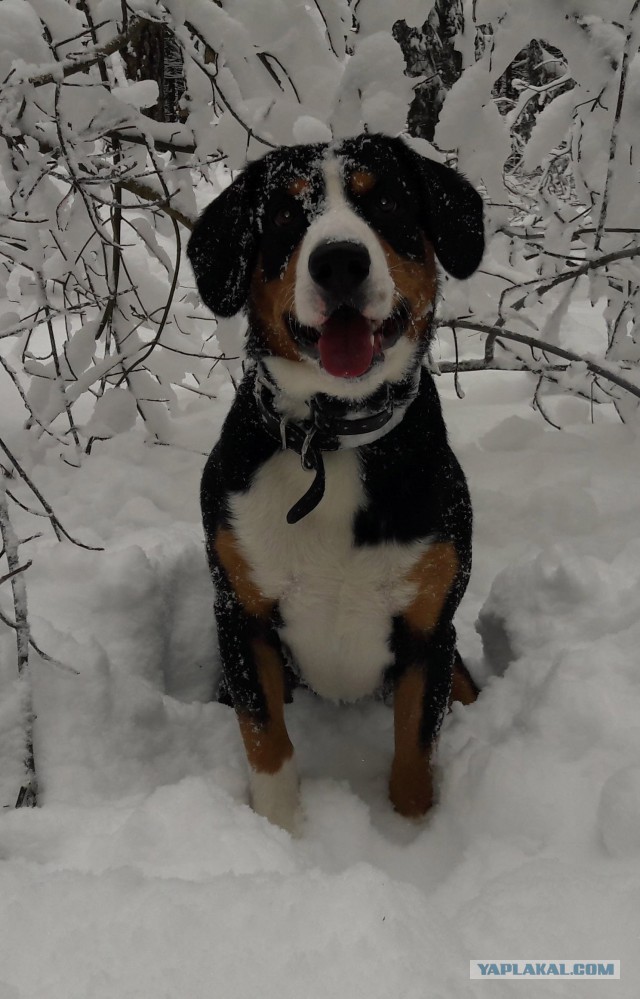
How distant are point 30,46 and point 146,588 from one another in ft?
5.18

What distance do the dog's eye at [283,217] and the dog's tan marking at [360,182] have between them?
0.53 ft

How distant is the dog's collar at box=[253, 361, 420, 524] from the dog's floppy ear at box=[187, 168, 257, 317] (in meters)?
0.21

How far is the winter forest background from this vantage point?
1833 mm

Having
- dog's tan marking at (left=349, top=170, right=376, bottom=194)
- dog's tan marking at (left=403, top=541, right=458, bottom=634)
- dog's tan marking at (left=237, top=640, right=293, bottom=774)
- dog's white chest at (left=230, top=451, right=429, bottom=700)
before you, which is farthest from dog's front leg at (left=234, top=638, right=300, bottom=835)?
dog's tan marking at (left=349, top=170, right=376, bottom=194)

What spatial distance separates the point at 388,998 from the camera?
103 centimetres

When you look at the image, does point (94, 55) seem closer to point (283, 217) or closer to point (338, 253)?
point (283, 217)

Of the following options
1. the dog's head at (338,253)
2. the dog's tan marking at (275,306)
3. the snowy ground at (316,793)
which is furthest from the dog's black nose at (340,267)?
the snowy ground at (316,793)

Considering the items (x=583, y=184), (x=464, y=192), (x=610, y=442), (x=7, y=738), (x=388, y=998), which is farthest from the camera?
(x=610, y=442)

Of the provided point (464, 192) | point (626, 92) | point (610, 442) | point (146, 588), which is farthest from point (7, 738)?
point (610, 442)

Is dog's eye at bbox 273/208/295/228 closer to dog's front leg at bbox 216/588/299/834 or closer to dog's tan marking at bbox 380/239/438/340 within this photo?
dog's tan marking at bbox 380/239/438/340

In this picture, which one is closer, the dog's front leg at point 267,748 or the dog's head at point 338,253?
the dog's head at point 338,253

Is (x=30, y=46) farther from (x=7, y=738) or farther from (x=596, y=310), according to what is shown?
(x=596, y=310)

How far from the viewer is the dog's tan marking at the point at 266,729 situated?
6.63 ft

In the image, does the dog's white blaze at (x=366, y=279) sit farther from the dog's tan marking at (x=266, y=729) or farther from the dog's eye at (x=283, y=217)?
the dog's tan marking at (x=266, y=729)
